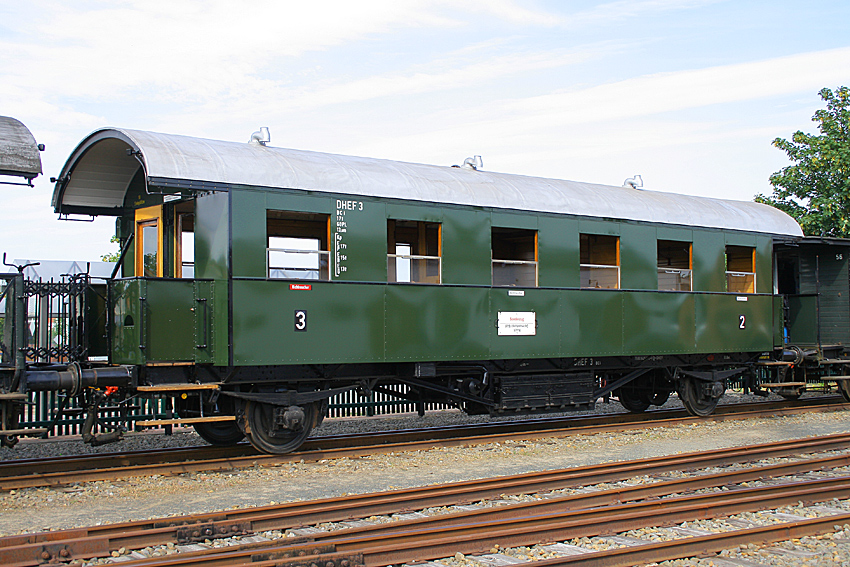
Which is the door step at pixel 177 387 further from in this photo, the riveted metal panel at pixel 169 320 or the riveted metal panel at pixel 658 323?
the riveted metal panel at pixel 658 323

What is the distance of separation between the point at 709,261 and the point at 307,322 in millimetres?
7836

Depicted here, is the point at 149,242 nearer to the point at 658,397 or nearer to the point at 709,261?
the point at 709,261

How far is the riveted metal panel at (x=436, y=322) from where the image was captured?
428 inches

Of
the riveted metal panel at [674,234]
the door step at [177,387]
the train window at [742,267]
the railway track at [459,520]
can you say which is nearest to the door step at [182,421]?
the door step at [177,387]

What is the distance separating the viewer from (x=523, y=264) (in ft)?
40.3

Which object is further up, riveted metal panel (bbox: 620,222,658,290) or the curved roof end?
the curved roof end

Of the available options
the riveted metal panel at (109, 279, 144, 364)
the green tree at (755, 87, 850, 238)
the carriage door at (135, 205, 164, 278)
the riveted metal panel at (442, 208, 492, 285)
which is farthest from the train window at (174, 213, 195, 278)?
the green tree at (755, 87, 850, 238)

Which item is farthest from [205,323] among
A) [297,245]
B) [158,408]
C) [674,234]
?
[674,234]

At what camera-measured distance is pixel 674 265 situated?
46.7 feet

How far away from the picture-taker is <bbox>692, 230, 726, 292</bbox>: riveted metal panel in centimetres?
1413

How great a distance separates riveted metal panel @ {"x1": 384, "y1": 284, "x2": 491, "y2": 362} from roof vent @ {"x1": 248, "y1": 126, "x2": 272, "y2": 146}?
8.81ft

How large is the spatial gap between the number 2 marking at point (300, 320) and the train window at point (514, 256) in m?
3.16

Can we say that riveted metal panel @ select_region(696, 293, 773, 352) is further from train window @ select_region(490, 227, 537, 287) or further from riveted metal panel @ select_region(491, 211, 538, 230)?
riveted metal panel @ select_region(491, 211, 538, 230)

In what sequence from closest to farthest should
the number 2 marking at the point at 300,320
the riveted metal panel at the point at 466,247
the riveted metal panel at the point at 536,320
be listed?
the number 2 marking at the point at 300,320 → the riveted metal panel at the point at 466,247 → the riveted metal panel at the point at 536,320
